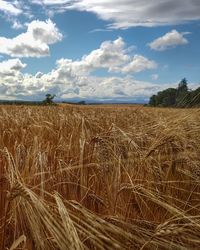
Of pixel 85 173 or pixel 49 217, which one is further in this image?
pixel 85 173

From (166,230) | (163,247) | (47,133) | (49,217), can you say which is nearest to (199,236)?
(163,247)

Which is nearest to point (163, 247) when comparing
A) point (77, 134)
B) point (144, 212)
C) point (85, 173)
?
point (144, 212)

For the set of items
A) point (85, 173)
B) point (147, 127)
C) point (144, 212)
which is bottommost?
point (144, 212)

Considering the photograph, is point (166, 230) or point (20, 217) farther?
point (20, 217)

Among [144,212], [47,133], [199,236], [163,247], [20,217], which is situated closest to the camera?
[163,247]

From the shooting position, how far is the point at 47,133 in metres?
3.56

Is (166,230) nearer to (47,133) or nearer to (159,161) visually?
(159,161)

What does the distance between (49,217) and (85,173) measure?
1.08m

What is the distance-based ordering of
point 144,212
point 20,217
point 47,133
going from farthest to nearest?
point 47,133
point 144,212
point 20,217

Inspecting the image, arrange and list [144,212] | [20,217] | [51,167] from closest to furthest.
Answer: [20,217] → [144,212] → [51,167]

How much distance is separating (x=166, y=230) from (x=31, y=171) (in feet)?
3.75

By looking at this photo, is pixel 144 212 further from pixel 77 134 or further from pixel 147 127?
pixel 77 134

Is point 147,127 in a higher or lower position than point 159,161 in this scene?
higher

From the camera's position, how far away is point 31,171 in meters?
1.97
